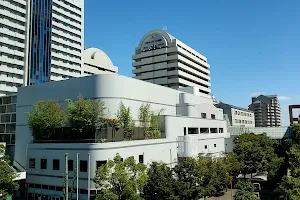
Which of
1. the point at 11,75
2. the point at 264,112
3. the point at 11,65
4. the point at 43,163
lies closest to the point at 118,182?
the point at 43,163

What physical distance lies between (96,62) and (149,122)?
215 feet

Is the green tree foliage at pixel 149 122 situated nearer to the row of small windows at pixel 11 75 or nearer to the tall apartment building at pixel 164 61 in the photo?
the row of small windows at pixel 11 75

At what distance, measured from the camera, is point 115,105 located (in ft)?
115

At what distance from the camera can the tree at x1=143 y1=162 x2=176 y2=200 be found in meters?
25.1

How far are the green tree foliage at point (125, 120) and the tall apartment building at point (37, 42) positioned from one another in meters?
44.2

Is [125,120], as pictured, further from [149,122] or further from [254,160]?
[254,160]

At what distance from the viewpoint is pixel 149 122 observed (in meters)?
39.2

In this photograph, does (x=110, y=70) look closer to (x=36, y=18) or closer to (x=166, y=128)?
(x=36, y=18)

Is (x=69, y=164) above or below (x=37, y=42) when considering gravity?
below

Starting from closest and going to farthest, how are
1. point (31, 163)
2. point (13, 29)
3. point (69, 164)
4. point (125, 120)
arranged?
point (69, 164) < point (31, 163) < point (125, 120) < point (13, 29)

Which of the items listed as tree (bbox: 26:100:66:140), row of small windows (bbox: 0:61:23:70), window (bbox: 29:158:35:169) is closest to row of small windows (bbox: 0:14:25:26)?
row of small windows (bbox: 0:61:23:70)

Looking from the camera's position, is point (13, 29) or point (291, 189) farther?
point (13, 29)

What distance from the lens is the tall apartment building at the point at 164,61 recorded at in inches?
3669

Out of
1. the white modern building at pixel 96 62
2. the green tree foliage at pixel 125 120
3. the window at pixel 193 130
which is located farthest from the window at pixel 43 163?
the white modern building at pixel 96 62
